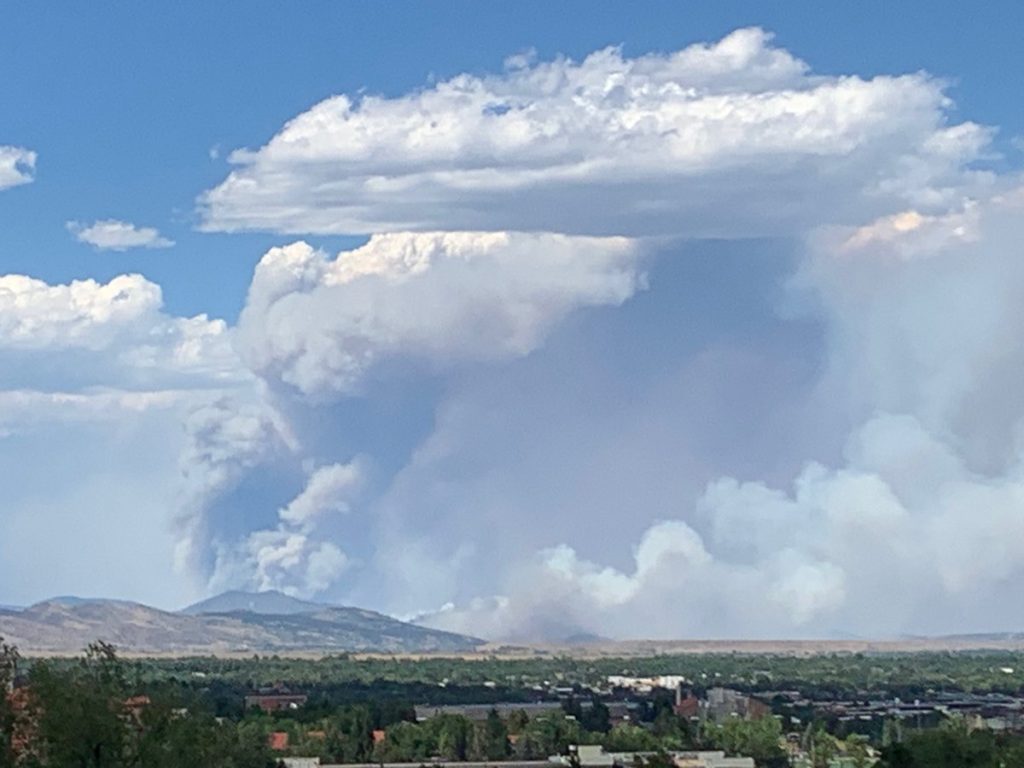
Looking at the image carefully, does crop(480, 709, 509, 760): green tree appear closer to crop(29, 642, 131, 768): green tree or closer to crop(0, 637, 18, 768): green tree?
crop(29, 642, 131, 768): green tree

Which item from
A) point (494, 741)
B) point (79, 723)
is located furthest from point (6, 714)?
point (494, 741)

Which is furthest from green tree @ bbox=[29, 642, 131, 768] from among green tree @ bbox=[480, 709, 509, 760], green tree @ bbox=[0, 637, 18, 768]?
green tree @ bbox=[480, 709, 509, 760]

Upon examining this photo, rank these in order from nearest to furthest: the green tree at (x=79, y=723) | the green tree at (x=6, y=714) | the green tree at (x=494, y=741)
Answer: the green tree at (x=6, y=714) → the green tree at (x=79, y=723) → the green tree at (x=494, y=741)

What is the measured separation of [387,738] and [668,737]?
22.6 meters

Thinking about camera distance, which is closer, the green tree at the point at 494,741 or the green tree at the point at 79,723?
the green tree at the point at 79,723

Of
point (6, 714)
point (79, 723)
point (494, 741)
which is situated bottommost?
point (79, 723)

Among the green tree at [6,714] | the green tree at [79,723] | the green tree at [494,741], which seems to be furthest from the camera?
the green tree at [494,741]

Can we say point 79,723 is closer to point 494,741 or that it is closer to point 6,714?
point 6,714

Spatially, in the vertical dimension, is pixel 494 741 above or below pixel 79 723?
above

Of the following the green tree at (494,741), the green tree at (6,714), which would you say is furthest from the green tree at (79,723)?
the green tree at (494,741)

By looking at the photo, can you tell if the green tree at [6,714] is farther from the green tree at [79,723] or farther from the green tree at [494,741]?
the green tree at [494,741]

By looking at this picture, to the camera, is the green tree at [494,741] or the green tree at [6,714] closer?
the green tree at [6,714]

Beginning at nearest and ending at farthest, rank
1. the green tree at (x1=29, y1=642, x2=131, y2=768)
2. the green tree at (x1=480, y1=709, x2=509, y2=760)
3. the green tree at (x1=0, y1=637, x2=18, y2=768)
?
the green tree at (x1=0, y1=637, x2=18, y2=768), the green tree at (x1=29, y1=642, x2=131, y2=768), the green tree at (x1=480, y1=709, x2=509, y2=760)

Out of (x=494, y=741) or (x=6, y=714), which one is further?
(x=494, y=741)
